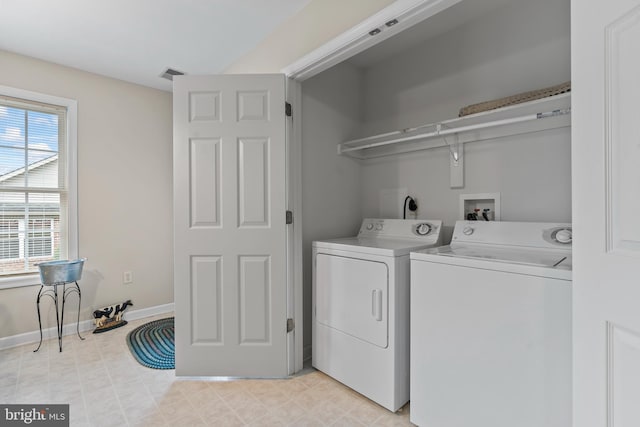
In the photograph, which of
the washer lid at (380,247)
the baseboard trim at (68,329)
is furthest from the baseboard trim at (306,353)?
the baseboard trim at (68,329)

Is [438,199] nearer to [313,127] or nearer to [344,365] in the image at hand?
[313,127]

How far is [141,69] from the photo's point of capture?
2887 mm

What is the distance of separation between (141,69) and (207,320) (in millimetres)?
2454

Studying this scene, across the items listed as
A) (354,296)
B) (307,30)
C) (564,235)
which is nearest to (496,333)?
Answer: (564,235)

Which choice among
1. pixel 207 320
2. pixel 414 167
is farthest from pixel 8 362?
pixel 414 167

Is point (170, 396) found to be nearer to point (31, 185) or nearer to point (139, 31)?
point (31, 185)

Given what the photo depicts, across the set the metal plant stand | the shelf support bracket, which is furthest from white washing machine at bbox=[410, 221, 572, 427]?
the metal plant stand

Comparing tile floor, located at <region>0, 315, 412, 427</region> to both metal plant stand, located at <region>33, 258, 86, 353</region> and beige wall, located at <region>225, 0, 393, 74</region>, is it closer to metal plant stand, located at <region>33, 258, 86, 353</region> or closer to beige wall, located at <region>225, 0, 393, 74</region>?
metal plant stand, located at <region>33, 258, 86, 353</region>

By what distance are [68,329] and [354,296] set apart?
2.78m

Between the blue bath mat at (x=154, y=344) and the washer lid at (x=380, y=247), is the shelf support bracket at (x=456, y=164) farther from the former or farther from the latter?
the blue bath mat at (x=154, y=344)

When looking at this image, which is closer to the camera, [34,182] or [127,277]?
[34,182]

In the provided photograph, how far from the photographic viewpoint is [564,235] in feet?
4.95

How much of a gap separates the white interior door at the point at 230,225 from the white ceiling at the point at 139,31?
472 millimetres

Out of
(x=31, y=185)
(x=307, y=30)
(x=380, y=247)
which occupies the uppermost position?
(x=307, y=30)
